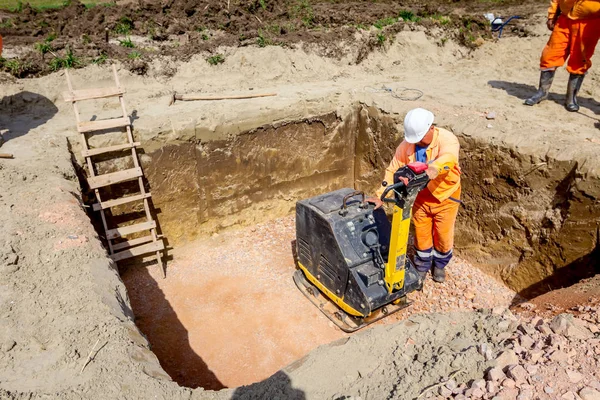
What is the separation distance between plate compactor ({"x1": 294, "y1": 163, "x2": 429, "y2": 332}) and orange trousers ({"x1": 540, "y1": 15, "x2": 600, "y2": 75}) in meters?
3.91

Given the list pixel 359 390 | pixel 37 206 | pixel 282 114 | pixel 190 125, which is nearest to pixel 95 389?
pixel 359 390

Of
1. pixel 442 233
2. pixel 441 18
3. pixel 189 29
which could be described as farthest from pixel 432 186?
pixel 441 18

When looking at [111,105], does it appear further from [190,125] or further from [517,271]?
[517,271]

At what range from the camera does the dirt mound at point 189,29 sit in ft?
23.9

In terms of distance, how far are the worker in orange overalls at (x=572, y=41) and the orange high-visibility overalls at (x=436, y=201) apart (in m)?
3.11

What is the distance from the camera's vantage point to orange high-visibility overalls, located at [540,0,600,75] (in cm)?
571

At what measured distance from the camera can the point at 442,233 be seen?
5.00 meters

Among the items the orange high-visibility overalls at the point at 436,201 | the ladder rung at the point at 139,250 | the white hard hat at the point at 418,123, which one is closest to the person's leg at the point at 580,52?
the orange high-visibility overalls at the point at 436,201

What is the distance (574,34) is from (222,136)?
16.8ft

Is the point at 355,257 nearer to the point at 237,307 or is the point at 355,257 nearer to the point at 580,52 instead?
the point at 237,307

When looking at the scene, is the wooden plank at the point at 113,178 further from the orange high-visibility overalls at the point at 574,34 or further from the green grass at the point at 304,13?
the orange high-visibility overalls at the point at 574,34

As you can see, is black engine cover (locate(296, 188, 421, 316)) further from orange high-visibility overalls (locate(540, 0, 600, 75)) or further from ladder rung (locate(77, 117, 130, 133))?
orange high-visibility overalls (locate(540, 0, 600, 75))

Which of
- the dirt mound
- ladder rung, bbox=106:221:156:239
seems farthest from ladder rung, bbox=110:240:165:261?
the dirt mound

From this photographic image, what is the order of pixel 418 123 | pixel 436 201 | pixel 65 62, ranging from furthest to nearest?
pixel 65 62 → pixel 436 201 → pixel 418 123
